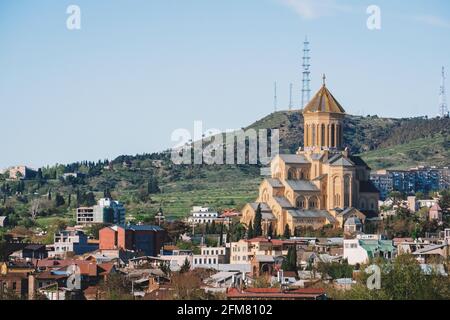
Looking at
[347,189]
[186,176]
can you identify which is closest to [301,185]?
[347,189]

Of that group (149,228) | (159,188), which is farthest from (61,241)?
(159,188)

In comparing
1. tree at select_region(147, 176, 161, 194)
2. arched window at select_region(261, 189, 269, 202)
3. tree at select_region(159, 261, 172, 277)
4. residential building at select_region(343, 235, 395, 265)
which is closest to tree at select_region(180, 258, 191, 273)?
tree at select_region(159, 261, 172, 277)

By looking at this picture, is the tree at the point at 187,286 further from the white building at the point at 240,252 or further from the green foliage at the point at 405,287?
the white building at the point at 240,252

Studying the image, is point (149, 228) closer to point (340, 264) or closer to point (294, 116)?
point (340, 264)

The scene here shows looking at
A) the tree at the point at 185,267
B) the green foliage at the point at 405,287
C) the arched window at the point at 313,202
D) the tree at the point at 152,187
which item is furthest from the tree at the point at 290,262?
the tree at the point at 152,187

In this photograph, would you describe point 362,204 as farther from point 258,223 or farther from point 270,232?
point 258,223
